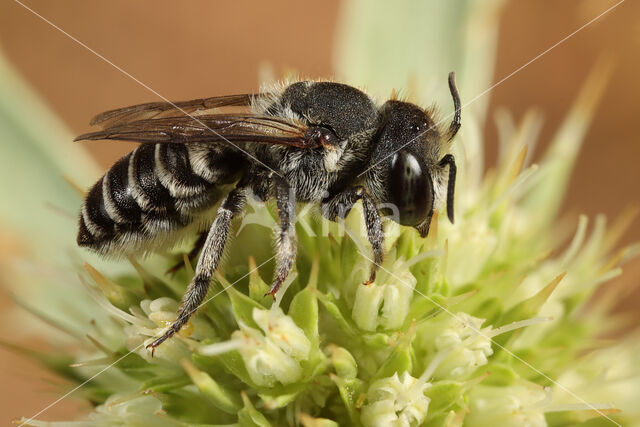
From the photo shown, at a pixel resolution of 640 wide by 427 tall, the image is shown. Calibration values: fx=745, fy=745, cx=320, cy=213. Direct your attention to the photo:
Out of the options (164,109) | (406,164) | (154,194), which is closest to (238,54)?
(164,109)

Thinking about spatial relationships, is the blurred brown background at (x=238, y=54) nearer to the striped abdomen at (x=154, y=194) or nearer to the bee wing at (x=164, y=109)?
the bee wing at (x=164, y=109)

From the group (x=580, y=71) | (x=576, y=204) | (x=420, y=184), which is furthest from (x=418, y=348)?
(x=580, y=71)

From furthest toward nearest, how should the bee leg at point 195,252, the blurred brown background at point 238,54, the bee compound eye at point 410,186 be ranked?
the blurred brown background at point 238,54 → the bee leg at point 195,252 → the bee compound eye at point 410,186

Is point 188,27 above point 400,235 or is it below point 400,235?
above

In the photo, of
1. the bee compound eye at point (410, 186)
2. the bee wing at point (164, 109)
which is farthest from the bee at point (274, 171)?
the bee wing at point (164, 109)

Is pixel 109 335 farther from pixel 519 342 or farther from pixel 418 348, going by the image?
pixel 519 342

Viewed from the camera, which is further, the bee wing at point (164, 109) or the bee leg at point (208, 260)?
the bee wing at point (164, 109)

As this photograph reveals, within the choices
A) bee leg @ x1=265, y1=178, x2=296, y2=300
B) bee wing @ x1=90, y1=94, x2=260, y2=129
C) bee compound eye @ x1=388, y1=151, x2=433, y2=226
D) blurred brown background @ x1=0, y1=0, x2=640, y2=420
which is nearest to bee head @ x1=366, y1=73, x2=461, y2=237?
bee compound eye @ x1=388, y1=151, x2=433, y2=226
